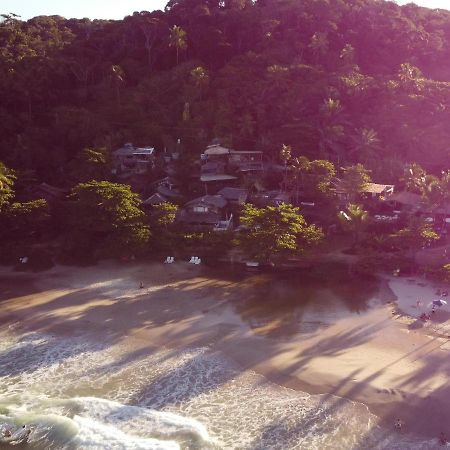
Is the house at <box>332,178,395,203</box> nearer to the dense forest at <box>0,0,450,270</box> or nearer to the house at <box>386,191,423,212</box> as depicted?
the house at <box>386,191,423,212</box>

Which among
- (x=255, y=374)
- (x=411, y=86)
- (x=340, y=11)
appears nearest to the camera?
(x=255, y=374)

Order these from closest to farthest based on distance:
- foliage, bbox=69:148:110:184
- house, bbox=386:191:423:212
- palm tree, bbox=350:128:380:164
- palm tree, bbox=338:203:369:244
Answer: palm tree, bbox=338:203:369:244
house, bbox=386:191:423:212
foliage, bbox=69:148:110:184
palm tree, bbox=350:128:380:164

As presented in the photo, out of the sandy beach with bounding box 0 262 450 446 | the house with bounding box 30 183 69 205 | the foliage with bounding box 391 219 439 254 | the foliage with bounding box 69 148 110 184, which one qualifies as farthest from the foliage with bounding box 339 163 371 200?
the house with bounding box 30 183 69 205

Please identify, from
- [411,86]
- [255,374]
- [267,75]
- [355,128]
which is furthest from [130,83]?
[255,374]

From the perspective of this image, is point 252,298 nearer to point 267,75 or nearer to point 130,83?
point 267,75

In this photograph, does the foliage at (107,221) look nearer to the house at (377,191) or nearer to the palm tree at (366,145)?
the house at (377,191)

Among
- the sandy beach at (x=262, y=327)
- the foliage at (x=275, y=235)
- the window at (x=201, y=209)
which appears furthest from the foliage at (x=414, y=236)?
the window at (x=201, y=209)
